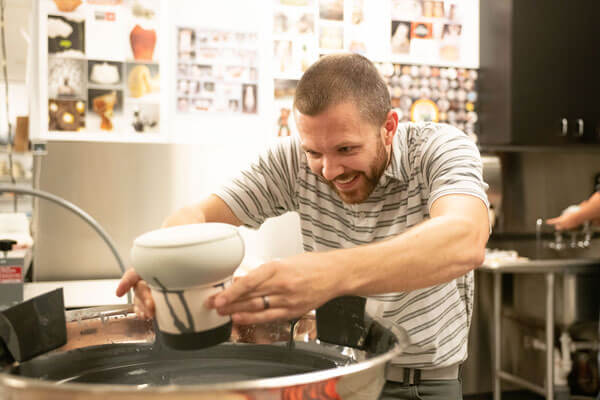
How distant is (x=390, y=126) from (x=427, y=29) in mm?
2125

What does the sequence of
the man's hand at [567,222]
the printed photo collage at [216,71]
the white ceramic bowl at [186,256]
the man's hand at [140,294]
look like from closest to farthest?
the white ceramic bowl at [186,256]
the man's hand at [140,294]
the printed photo collage at [216,71]
the man's hand at [567,222]

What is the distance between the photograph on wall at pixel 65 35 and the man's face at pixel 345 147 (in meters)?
1.66

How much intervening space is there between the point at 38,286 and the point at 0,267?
53cm

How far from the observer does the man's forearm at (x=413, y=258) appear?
60 cm

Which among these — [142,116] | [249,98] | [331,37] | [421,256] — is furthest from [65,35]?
[421,256]

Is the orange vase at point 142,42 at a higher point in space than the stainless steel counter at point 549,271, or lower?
higher

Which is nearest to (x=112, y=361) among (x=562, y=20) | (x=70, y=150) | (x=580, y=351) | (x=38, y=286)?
(x=38, y=286)

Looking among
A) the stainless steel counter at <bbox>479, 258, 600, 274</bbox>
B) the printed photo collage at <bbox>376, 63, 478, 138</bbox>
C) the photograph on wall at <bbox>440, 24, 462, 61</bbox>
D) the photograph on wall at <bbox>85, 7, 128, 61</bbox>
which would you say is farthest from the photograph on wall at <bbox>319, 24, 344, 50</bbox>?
the stainless steel counter at <bbox>479, 258, 600, 274</bbox>

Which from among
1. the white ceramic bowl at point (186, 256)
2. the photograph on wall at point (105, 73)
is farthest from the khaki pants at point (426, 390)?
the photograph on wall at point (105, 73)

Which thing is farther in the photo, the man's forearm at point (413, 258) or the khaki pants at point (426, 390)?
the khaki pants at point (426, 390)

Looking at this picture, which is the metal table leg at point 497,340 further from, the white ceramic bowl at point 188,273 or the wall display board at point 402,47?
the white ceramic bowl at point 188,273

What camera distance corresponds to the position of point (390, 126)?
107cm

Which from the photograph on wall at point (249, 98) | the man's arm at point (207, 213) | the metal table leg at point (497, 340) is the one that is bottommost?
the metal table leg at point (497, 340)

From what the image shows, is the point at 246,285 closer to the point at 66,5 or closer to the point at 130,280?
the point at 130,280
